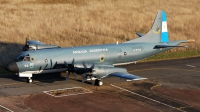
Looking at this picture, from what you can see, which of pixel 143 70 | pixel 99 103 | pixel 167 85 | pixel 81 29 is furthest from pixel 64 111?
pixel 81 29

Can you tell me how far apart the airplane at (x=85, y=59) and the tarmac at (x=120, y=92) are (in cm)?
138

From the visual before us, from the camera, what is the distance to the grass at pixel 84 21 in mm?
57562

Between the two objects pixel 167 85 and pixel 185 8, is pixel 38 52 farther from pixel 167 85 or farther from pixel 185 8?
pixel 185 8

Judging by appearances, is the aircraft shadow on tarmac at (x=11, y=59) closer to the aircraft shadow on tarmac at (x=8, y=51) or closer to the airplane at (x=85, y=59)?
the aircraft shadow on tarmac at (x=8, y=51)

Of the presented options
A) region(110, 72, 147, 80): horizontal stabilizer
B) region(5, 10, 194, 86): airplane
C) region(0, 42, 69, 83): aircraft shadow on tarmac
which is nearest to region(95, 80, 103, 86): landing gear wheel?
region(5, 10, 194, 86): airplane

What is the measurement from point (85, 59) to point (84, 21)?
2977cm

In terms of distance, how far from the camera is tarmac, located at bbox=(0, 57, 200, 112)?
106 ft

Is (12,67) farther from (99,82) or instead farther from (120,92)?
(120,92)

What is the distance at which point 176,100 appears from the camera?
34.5m

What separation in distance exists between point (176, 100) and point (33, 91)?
1288 cm

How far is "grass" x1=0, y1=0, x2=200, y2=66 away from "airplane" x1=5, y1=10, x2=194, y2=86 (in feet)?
29.5

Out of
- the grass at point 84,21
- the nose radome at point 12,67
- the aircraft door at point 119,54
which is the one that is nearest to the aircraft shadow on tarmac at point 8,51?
the grass at point 84,21

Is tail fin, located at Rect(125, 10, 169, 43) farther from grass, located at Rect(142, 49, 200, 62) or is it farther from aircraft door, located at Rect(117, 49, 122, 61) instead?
grass, located at Rect(142, 49, 200, 62)

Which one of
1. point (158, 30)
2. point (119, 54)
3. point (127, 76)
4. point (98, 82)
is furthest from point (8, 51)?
point (127, 76)
